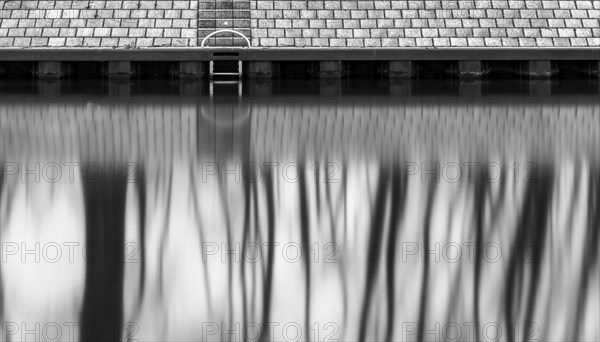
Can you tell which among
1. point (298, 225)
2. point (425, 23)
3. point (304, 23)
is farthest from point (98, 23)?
point (298, 225)

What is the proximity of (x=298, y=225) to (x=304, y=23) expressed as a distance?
1624 cm

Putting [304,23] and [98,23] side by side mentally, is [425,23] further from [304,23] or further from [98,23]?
[98,23]

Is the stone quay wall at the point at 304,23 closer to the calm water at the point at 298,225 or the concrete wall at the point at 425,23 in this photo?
the concrete wall at the point at 425,23

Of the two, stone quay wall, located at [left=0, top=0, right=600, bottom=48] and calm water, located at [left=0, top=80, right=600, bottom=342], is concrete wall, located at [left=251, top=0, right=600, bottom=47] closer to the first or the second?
stone quay wall, located at [left=0, top=0, right=600, bottom=48]

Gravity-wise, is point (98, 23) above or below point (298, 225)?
above

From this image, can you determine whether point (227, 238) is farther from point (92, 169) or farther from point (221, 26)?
point (221, 26)

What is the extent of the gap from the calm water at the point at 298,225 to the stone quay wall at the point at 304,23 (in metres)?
5.91

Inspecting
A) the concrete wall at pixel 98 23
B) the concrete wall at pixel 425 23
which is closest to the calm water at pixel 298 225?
the concrete wall at pixel 98 23

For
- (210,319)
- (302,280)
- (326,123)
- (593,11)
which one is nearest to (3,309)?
(210,319)

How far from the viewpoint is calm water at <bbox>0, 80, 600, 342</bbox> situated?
27.5ft

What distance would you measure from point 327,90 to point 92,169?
10733mm

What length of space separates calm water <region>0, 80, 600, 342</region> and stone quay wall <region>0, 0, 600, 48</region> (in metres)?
5.91

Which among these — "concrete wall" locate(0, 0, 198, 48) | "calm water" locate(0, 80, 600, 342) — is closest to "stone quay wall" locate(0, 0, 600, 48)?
"concrete wall" locate(0, 0, 198, 48)

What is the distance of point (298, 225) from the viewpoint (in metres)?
11.6
